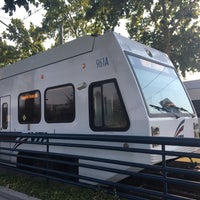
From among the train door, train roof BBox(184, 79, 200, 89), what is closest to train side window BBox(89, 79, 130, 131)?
the train door

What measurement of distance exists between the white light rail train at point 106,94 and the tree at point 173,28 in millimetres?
13005

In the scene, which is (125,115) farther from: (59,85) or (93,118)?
(59,85)

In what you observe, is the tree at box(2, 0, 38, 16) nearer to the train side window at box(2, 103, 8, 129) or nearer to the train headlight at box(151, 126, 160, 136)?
the train side window at box(2, 103, 8, 129)

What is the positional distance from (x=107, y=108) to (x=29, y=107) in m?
2.80

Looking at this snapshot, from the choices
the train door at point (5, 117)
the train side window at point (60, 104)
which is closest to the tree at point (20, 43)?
the train door at point (5, 117)

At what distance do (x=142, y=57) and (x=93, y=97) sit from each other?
131 centimetres

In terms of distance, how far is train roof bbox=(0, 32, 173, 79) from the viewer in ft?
20.0

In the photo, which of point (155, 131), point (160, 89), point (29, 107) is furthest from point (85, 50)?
point (29, 107)

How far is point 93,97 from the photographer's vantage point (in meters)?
6.20

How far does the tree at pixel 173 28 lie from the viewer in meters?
20.1

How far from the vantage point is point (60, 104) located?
699 cm

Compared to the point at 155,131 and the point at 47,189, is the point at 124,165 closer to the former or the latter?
the point at 155,131

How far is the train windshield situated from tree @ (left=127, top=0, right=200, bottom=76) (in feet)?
41.6

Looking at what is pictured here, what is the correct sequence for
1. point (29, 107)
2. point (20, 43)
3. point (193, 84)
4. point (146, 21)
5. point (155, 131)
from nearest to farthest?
point (155, 131)
point (29, 107)
point (193, 84)
point (146, 21)
point (20, 43)
